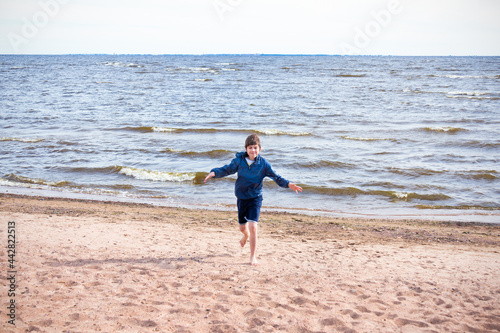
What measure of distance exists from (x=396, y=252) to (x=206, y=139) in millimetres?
12508

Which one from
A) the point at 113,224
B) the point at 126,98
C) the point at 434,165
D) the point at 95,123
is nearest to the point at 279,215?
the point at 113,224

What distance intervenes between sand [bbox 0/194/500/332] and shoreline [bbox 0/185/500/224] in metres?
1.33

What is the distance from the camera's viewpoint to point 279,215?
891 cm

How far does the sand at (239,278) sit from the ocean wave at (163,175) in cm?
411

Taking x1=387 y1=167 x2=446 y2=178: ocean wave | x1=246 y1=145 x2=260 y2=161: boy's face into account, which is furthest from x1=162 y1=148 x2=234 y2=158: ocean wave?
x1=246 y1=145 x2=260 y2=161: boy's face

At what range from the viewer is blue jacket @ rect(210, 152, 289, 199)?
4918 millimetres

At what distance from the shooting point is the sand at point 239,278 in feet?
12.4

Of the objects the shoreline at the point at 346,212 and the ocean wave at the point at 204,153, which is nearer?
the shoreline at the point at 346,212

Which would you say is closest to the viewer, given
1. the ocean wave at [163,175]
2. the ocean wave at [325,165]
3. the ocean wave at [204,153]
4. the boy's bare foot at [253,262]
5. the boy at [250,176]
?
the boy at [250,176]

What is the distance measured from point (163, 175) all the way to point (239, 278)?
7733mm

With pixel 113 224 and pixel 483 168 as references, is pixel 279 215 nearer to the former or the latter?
pixel 113 224

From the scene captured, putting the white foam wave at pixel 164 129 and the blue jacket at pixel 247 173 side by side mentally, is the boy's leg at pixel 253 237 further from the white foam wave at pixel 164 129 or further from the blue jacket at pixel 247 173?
the white foam wave at pixel 164 129

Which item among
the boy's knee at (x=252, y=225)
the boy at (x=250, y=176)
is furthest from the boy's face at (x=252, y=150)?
the boy's knee at (x=252, y=225)

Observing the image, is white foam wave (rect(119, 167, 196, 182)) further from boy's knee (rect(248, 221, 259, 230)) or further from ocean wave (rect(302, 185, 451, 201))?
boy's knee (rect(248, 221, 259, 230))
